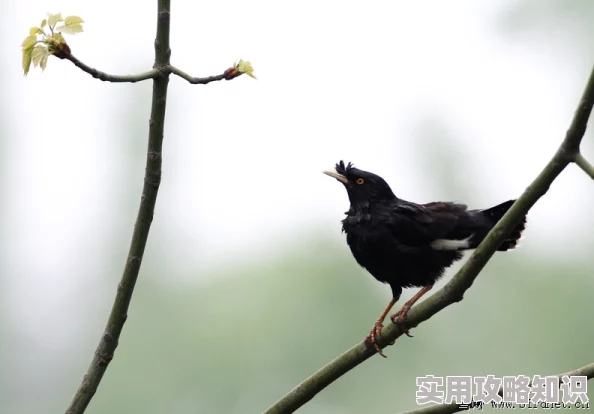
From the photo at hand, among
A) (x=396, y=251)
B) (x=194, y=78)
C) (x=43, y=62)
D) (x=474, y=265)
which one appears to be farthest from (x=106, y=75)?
(x=396, y=251)

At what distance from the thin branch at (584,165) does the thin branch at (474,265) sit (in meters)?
0.02

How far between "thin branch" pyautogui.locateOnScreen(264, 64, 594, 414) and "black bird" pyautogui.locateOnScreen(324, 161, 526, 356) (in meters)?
0.96

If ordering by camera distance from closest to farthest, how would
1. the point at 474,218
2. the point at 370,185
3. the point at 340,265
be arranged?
the point at 474,218 → the point at 370,185 → the point at 340,265

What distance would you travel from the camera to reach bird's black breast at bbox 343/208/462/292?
A: 510cm

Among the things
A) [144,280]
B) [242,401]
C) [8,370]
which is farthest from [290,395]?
[8,370]

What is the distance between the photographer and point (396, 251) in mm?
5094

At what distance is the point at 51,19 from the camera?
10.3 feet

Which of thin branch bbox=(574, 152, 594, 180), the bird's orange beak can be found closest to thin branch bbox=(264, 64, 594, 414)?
thin branch bbox=(574, 152, 594, 180)

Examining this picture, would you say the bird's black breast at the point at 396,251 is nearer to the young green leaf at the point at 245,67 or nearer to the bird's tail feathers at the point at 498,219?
the bird's tail feathers at the point at 498,219

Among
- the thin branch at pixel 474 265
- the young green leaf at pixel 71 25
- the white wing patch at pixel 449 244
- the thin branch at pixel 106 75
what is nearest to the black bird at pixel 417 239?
the white wing patch at pixel 449 244

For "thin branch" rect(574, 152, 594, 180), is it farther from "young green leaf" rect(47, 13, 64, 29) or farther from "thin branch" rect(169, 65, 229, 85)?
"young green leaf" rect(47, 13, 64, 29)

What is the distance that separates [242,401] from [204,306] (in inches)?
113

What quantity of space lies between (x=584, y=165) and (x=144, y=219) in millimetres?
1697

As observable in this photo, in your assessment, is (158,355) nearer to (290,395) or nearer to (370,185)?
(370,185)
